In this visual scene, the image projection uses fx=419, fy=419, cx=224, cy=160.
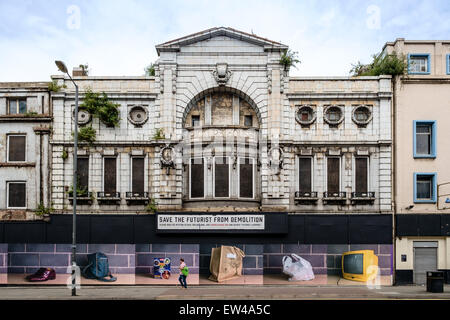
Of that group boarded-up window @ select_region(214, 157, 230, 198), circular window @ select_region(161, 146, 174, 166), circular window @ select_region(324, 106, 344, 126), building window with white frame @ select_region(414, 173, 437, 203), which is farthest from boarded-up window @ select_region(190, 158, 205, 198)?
building window with white frame @ select_region(414, 173, 437, 203)

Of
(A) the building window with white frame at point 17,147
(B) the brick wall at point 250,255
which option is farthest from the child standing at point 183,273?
(A) the building window with white frame at point 17,147

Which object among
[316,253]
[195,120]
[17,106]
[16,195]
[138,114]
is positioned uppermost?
[17,106]

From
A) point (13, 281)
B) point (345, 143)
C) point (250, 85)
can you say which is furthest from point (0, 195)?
point (345, 143)

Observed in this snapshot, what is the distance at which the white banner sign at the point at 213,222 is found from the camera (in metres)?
25.0

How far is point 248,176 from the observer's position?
25922 millimetres

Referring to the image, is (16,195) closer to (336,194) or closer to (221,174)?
(221,174)

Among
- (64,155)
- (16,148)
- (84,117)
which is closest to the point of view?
(64,155)

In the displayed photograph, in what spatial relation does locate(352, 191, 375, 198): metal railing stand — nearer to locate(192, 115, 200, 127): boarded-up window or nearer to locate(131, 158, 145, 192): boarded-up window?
locate(192, 115, 200, 127): boarded-up window

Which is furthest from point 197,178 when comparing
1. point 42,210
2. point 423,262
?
point 423,262

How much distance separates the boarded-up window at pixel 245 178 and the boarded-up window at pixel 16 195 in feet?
43.8

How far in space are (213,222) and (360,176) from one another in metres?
9.51

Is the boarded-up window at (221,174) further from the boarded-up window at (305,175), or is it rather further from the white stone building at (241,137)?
the boarded-up window at (305,175)

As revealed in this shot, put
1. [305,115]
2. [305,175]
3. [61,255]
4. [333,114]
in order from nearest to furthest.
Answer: [61,255] → [305,175] → [333,114] → [305,115]

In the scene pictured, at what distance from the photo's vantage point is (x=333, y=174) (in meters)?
25.9
